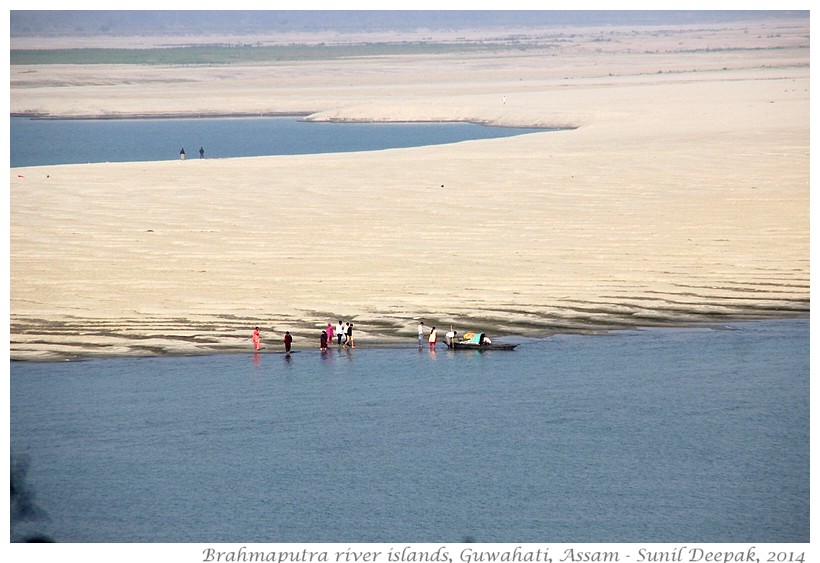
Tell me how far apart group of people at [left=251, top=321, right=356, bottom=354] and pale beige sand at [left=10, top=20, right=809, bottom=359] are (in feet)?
1.69

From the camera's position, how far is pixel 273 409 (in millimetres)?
31656

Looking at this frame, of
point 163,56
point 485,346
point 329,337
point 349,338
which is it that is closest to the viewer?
point 485,346

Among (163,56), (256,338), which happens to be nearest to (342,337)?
(256,338)

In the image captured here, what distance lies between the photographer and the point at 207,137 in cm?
9581

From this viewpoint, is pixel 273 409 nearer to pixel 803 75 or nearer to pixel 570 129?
pixel 570 129

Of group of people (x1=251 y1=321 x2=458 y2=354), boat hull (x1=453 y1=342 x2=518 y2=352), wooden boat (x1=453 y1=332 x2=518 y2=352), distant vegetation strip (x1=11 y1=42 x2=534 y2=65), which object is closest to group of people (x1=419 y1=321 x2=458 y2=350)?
group of people (x1=251 y1=321 x2=458 y2=354)

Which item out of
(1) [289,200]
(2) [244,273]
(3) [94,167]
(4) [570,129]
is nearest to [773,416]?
(2) [244,273]

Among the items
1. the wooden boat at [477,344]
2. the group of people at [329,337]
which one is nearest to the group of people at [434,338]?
the wooden boat at [477,344]

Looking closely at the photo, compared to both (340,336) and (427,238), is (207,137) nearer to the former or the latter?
(427,238)

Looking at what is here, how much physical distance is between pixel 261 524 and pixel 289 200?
1232 inches

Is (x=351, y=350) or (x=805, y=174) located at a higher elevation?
(x=805, y=174)

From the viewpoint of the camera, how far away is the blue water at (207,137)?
8319 centimetres

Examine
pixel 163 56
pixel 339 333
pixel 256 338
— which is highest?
pixel 163 56

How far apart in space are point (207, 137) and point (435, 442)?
6899 cm
